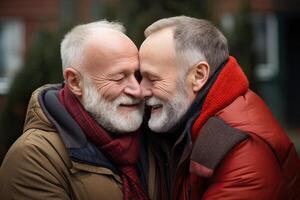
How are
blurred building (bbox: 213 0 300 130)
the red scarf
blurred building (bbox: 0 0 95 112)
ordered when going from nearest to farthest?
the red scarf, blurred building (bbox: 0 0 95 112), blurred building (bbox: 213 0 300 130)

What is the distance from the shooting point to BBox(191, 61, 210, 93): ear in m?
3.22

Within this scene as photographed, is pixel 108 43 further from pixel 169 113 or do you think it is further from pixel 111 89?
pixel 169 113

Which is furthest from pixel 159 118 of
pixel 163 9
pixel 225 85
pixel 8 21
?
pixel 8 21

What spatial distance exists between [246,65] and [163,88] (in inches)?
124

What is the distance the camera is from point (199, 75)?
3240mm

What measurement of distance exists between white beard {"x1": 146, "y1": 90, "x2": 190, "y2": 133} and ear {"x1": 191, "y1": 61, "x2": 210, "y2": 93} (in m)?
0.08

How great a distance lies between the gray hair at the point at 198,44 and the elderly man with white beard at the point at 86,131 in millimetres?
253

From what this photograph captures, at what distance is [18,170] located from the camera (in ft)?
10.1

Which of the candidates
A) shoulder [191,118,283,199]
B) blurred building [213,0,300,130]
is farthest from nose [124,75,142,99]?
blurred building [213,0,300,130]

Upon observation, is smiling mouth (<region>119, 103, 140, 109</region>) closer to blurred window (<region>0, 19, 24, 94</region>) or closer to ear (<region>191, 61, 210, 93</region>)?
ear (<region>191, 61, 210, 93</region>)

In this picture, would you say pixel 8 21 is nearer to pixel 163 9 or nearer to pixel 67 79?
pixel 163 9

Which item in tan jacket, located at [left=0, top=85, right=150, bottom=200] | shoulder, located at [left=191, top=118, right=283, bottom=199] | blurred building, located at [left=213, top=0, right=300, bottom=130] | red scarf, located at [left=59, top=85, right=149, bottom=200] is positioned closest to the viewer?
shoulder, located at [left=191, top=118, right=283, bottom=199]

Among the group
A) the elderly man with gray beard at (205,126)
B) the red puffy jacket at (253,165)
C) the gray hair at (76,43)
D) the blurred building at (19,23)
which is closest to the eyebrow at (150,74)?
the elderly man with gray beard at (205,126)

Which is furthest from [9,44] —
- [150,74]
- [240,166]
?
[240,166]
